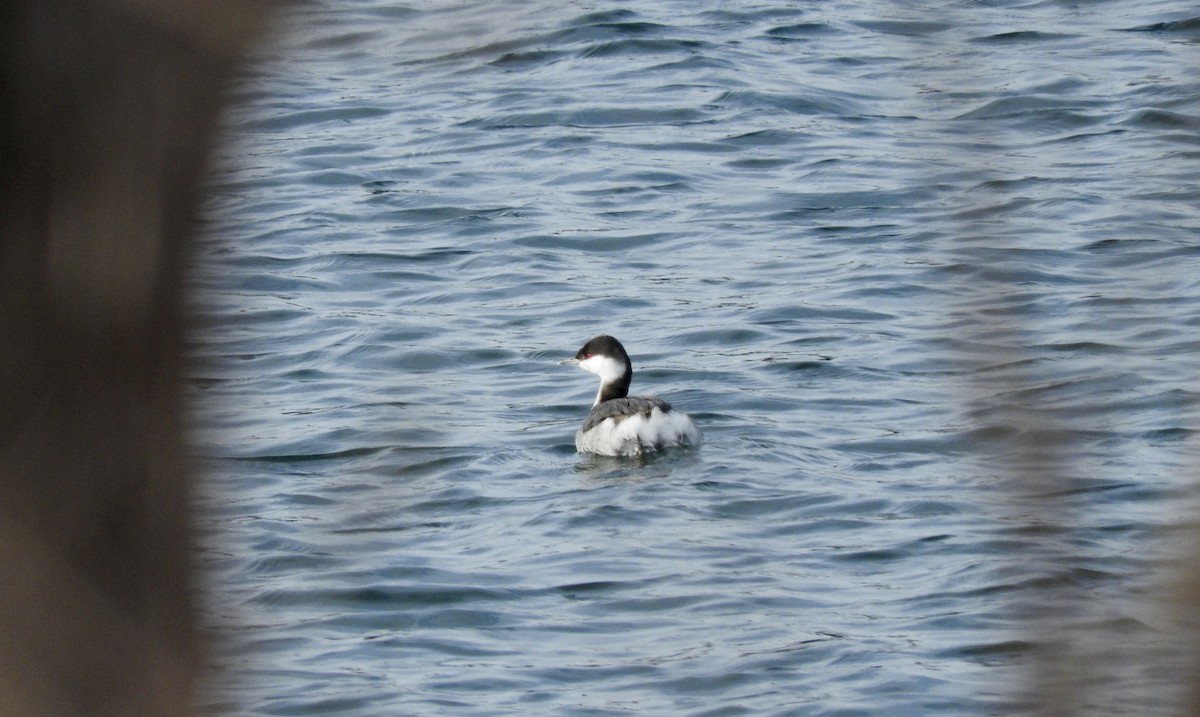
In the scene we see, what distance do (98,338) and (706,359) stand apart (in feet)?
33.5

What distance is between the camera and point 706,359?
36.8 feet

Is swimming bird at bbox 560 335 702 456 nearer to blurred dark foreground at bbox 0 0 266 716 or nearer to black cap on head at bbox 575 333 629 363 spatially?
black cap on head at bbox 575 333 629 363

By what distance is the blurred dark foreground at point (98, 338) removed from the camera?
3.26 feet

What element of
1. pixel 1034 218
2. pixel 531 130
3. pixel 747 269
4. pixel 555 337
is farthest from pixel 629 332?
pixel 531 130

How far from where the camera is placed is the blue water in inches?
43.9

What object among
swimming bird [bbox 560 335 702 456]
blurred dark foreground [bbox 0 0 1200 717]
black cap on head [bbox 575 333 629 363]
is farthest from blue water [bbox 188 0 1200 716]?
black cap on head [bbox 575 333 629 363]

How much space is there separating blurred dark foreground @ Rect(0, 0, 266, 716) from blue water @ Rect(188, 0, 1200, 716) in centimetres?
3

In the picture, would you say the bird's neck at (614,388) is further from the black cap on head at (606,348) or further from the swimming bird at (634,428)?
the swimming bird at (634,428)

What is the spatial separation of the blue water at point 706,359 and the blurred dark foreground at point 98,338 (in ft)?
0.10

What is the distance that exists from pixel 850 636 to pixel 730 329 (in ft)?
16.8

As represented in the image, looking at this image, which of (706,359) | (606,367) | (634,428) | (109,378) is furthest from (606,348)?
(109,378)

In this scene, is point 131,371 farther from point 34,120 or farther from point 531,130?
point 531,130

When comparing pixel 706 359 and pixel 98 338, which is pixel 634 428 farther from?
pixel 98 338

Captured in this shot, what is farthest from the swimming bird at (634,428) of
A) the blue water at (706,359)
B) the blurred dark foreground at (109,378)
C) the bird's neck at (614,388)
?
the blurred dark foreground at (109,378)
